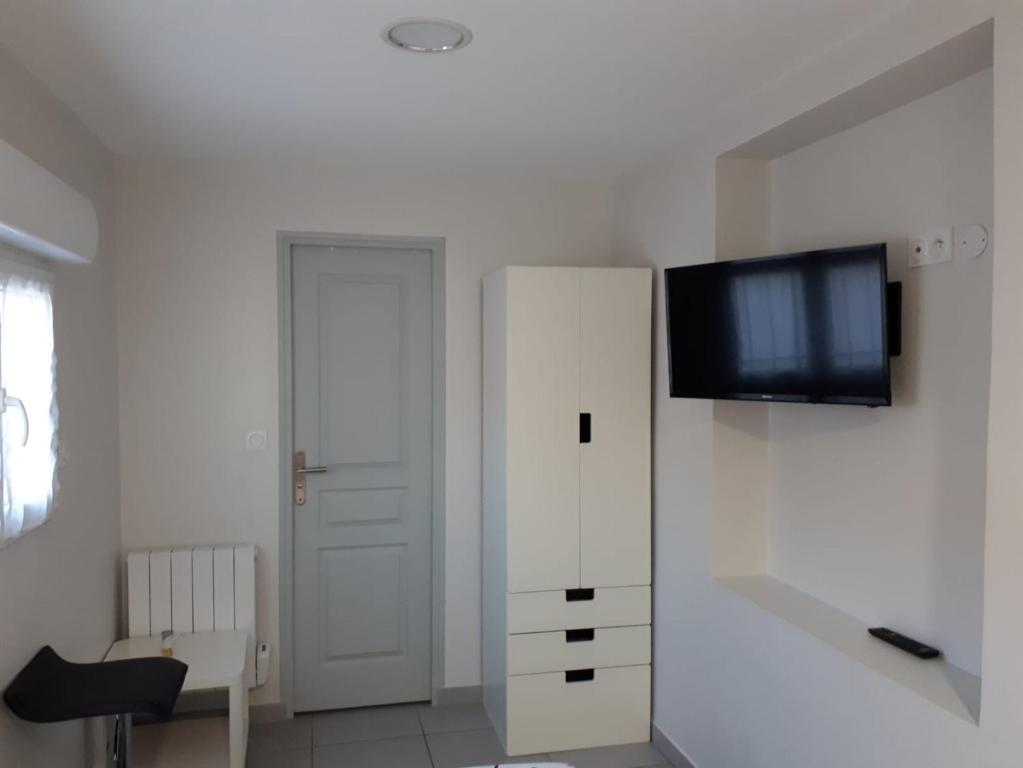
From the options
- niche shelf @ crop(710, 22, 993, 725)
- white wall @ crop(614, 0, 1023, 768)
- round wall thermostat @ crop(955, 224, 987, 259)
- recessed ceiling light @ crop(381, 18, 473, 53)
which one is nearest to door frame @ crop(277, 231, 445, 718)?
white wall @ crop(614, 0, 1023, 768)

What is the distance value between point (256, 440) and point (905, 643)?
2632mm

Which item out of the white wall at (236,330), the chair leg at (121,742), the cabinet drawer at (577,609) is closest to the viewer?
the chair leg at (121,742)

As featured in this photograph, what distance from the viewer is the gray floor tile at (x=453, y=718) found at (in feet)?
12.0

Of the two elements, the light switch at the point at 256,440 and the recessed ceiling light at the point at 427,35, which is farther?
the light switch at the point at 256,440

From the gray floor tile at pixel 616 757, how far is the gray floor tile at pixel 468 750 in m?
0.11

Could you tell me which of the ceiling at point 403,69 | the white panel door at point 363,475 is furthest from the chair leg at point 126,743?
the ceiling at point 403,69

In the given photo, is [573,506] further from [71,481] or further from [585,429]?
[71,481]

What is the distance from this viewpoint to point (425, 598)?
3.89 m

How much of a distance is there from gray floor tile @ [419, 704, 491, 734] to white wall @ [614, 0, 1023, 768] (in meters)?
0.81

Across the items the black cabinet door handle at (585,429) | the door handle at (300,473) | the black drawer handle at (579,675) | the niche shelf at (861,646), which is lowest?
the black drawer handle at (579,675)

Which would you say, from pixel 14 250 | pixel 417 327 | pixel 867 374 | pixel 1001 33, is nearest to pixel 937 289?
pixel 867 374

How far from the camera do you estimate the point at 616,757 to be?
3363 millimetres

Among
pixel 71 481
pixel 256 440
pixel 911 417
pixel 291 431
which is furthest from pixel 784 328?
pixel 71 481

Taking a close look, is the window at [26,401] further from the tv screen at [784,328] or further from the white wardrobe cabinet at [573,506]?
the tv screen at [784,328]
